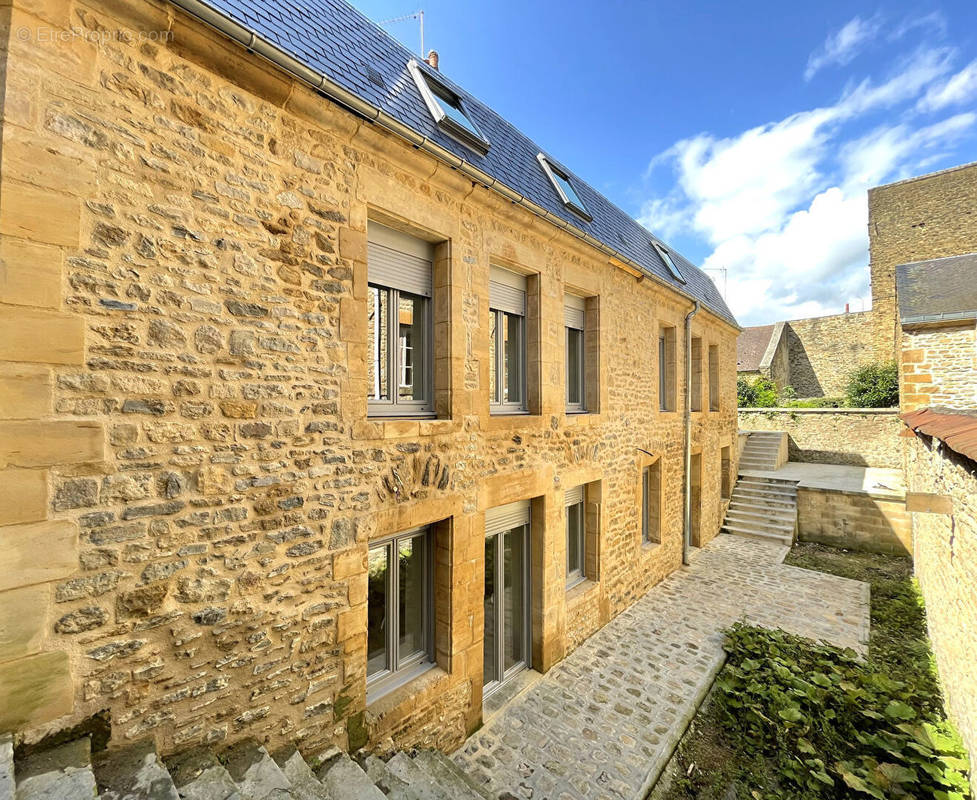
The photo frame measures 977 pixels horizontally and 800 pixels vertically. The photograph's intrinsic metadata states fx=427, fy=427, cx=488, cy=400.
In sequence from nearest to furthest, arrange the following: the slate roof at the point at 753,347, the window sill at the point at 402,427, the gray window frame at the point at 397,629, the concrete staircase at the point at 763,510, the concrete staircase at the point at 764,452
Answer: the window sill at the point at 402,427
the gray window frame at the point at 397,629
the concrete staircase at the point at 763,510
the concrete staircase at the point at 764,452
the slate roof at the point at 753,347

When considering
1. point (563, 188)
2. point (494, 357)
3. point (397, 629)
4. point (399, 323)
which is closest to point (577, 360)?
point (494, 357)

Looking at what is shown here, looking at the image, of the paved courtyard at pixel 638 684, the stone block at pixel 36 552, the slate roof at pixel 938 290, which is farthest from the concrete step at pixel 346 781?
the slate roof at pixel 938 290

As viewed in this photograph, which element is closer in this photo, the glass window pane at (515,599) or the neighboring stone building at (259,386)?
the neighboring stone building at (259,386)

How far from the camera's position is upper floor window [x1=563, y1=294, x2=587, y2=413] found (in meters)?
6.43

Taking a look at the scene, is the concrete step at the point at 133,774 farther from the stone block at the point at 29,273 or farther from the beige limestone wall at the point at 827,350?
the beige limestone wall at the point at 827,350

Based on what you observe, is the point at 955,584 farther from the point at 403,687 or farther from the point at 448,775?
the point at 403,687

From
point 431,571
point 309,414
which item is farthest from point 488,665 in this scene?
point 309,414

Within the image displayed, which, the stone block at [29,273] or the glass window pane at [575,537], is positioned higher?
the stone block at [29,273]

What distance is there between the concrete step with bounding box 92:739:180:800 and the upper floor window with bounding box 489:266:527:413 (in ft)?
12.4

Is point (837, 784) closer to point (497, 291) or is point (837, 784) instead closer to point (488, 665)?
point (488, 665)

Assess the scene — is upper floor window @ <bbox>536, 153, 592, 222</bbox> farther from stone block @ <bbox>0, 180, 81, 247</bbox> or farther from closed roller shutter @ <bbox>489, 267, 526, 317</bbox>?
stone block @ <bbox>0, 180, 81, 247</bbox>

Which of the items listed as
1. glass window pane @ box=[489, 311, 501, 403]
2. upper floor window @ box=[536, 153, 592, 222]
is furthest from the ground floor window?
upper floor window @ box=[536, 153, 592, 222]

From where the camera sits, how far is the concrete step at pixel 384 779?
294cm

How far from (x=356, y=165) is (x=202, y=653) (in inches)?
140
